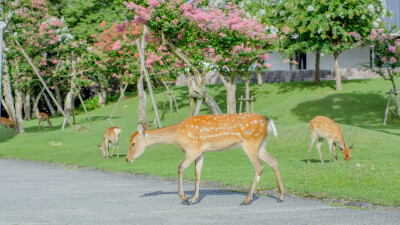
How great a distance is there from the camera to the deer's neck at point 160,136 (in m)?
11.2

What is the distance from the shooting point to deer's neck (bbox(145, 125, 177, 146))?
11.2 metres

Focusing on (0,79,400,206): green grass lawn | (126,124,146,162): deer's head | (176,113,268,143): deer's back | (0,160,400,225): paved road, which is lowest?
(0,79,400,206): green grass lawn

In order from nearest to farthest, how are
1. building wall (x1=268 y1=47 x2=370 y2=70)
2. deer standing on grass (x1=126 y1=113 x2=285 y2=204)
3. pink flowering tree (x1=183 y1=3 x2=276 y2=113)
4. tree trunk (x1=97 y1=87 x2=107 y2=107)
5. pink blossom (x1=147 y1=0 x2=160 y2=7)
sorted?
deer standing on grass (x1=126 y1=113 x2=285 y2=204) < pink blossom (x1=147 y1=0 x2=160 y2=7) < pink flowering tree (x1=183 y1=3 x2=276 y2=113) < building wall (x1=268 y1=47 x2=370 y2=70) < tree trunk (x1=97 y1=87 x2=107 y2=107)

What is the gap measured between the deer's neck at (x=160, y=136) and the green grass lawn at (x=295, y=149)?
283 centimetres

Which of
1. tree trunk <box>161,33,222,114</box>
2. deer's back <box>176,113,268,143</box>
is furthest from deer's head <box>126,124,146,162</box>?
tree trunk <box>161,33,222,114</box>

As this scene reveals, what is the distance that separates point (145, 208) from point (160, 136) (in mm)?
1643

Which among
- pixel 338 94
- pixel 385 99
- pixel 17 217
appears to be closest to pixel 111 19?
pixel 338 94

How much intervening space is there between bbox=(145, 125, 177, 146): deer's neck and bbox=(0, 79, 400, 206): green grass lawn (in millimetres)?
2834

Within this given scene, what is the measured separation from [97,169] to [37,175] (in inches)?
92.4

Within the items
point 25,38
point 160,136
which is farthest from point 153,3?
point 25,38

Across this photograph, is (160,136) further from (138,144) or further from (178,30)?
(178,30)

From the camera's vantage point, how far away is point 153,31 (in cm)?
2948

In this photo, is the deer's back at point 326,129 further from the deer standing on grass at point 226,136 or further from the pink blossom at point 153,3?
the pink blossom at point 153,3

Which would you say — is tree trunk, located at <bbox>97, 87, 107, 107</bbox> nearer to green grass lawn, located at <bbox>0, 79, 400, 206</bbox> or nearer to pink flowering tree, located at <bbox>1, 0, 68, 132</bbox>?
green grass lawn, located at <bbox>0, 79, 400, 206</bbox>
